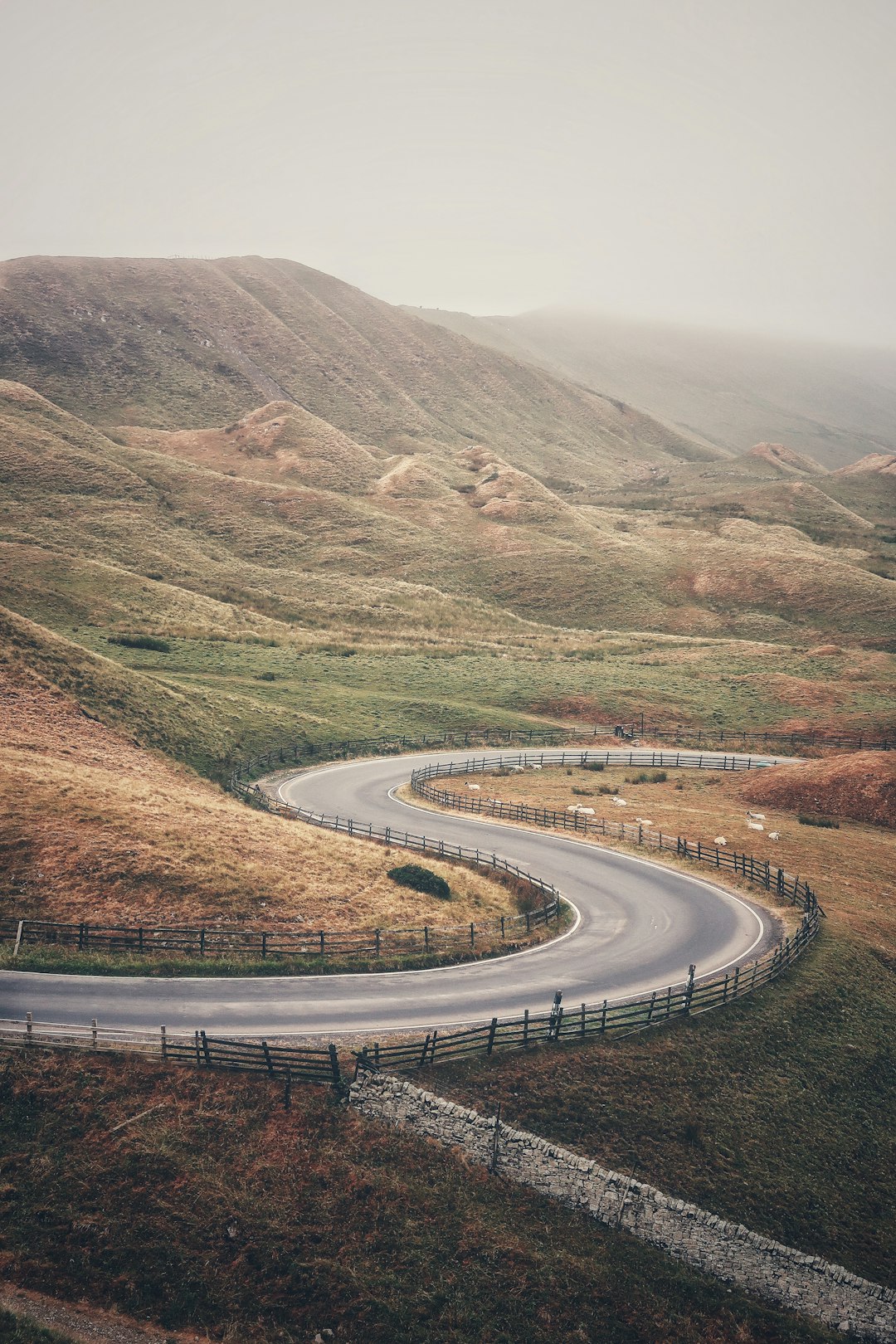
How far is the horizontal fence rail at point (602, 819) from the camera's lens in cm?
3734

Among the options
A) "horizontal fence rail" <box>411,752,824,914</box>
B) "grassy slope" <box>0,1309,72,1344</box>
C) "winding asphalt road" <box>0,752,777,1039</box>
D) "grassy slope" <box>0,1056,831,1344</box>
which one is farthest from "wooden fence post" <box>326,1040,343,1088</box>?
"horizontal fence rail" <box>411,752,824,914</box>

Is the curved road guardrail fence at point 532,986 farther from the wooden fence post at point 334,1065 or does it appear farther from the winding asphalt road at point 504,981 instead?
the wooden fence post at point 334,1065

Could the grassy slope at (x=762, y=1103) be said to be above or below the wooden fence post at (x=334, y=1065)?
below

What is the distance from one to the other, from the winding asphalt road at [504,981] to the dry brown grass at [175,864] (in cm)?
316

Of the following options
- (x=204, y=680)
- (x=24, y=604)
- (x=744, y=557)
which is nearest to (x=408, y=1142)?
(x=204, y=680)

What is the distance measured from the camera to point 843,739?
68125 mm

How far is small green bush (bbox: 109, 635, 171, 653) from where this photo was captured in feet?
260

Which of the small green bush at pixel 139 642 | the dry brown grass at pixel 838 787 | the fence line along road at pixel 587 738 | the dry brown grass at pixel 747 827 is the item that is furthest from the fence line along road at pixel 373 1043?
the small green bush at pixel 139 642

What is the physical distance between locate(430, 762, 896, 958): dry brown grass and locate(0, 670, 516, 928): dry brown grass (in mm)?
14722

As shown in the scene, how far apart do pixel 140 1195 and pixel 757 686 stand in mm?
74750

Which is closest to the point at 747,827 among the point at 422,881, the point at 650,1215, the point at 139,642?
the point at 422,881

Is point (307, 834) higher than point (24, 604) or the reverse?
the reverse

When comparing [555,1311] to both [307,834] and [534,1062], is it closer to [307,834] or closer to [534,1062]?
[534,1062]

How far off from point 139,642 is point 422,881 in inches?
2198
